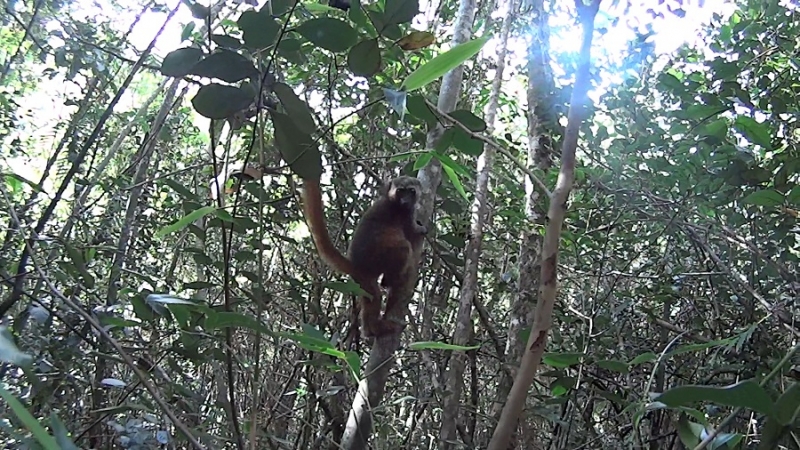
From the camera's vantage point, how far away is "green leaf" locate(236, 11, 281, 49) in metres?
1.18

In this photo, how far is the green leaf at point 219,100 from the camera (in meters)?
1.17

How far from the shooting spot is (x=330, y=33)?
1198 mm

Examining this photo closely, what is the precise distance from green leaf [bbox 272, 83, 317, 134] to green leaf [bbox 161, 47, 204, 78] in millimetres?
157

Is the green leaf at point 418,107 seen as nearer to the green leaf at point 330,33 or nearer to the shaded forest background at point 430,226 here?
the shaded forest background at point 430,226

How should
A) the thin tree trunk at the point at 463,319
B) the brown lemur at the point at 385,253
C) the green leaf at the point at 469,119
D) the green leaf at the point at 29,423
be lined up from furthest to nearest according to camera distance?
the brown lemur at the point at 385,253 < the thin tree trunk at the point at 463,319 < the green leaf at the point at 469,119 < the green leaf at the point at 29,423

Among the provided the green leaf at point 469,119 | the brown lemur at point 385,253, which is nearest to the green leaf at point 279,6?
the green leaf at point 469,119

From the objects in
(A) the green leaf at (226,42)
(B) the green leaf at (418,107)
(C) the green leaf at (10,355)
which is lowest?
(C) the green leaf at (10,355)

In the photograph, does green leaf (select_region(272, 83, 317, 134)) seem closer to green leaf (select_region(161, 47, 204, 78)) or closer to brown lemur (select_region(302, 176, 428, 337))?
green leaf (select_region(161, 47, 204, 78))

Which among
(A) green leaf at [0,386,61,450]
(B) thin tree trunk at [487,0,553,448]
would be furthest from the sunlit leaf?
(A) green leaf at [0,386,61,450]

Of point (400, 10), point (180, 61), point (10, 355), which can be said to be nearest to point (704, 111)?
point (400, 10)

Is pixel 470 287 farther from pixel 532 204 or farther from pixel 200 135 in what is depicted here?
pixel 200 135

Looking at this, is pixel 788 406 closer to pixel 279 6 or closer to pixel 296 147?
pixel 296 147

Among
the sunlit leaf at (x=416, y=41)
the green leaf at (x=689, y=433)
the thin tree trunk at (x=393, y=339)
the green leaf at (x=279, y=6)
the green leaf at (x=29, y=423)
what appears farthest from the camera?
the thin tree trunk at (x=393, y=339)

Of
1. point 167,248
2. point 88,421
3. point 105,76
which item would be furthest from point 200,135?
point 88,421
